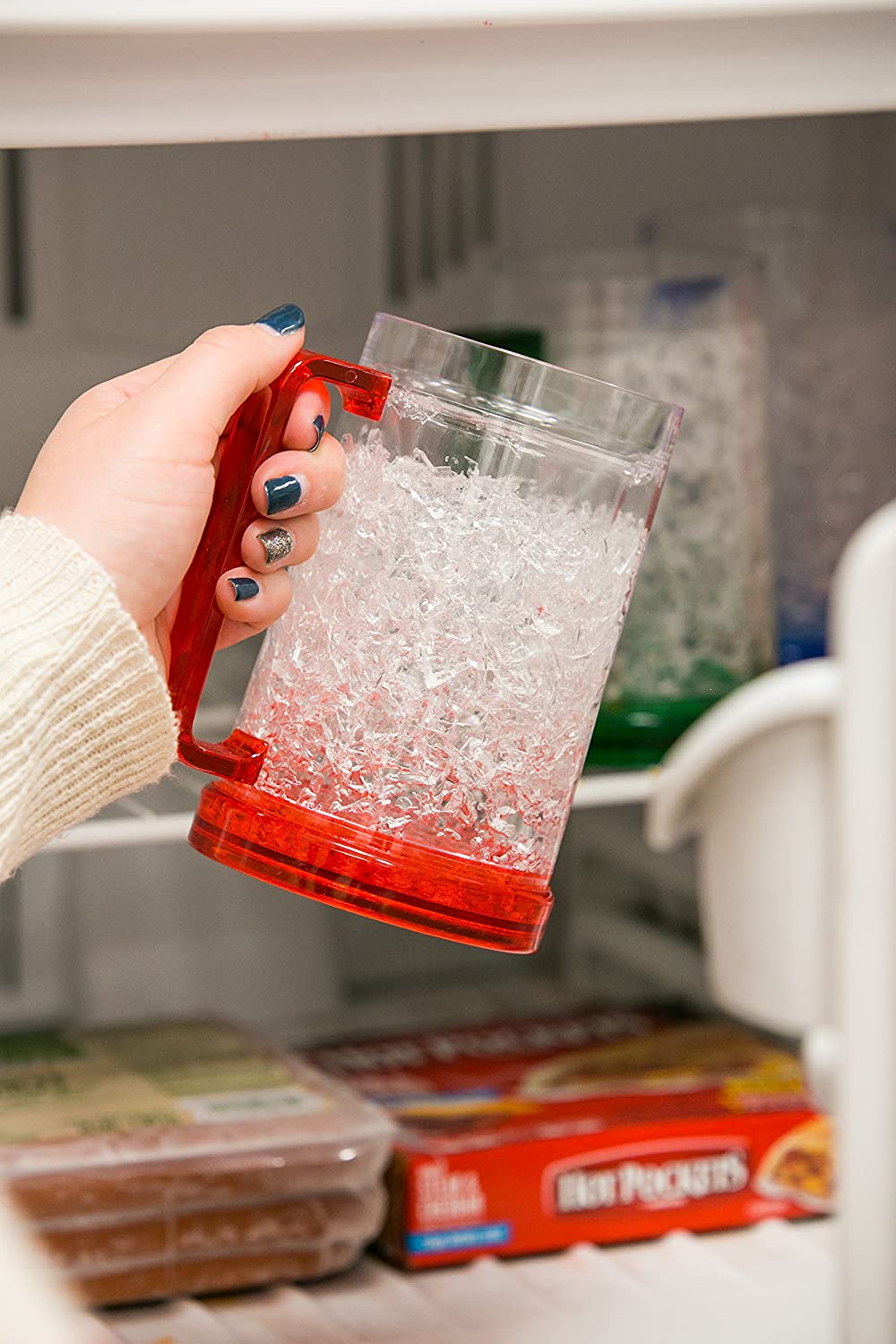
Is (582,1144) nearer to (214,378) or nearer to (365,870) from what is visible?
(365,870)

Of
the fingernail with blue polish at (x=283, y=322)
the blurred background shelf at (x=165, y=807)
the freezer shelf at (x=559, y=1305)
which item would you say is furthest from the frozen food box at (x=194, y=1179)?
the fingernail with blue polish at (x=283, y=322)

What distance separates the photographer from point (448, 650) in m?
0.65

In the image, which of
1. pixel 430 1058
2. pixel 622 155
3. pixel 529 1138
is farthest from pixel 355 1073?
pixel 622 155

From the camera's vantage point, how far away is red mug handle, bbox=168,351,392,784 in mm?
667

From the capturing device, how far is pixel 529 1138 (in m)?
1.04

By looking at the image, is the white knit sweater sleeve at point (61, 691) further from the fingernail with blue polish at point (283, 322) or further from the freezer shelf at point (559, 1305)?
the freezer shelf at point (559, 1305)

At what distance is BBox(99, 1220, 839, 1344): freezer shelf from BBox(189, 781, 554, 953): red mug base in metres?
0.42

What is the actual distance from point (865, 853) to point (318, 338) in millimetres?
761

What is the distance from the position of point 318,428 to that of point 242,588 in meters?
0.08

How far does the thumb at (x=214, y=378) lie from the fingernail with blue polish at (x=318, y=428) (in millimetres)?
29

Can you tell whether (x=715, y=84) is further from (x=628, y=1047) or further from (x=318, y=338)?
(x=628, y=1047)

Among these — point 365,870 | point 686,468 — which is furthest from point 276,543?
point 686,468

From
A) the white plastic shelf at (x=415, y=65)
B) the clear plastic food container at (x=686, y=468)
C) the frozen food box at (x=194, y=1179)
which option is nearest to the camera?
the white plastic shelf at (x=415, y=65)

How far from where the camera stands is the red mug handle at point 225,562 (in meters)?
0.67
